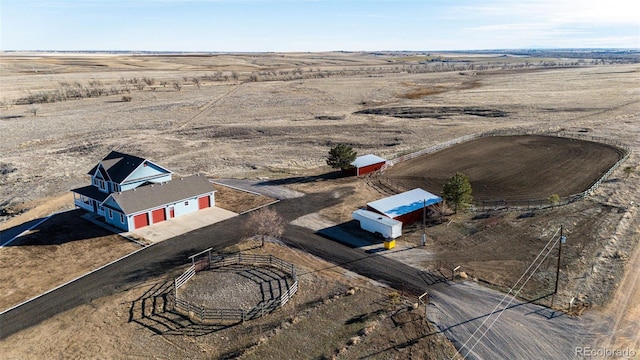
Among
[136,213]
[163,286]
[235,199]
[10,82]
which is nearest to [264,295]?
[163,286]

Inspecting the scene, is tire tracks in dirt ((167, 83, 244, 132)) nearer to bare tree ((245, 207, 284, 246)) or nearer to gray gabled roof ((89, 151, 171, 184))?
gray gabled roof ((89, 151, 171, 184))

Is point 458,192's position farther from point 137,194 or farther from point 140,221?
point 137,194

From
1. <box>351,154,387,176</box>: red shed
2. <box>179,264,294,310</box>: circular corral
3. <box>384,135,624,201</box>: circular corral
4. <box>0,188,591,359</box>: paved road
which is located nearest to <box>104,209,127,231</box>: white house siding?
<box>0,188,591,359</box>: paved road

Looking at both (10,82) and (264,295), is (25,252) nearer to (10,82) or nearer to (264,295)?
(264,295)

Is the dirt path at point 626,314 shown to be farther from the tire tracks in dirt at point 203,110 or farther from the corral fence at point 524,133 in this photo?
the tire tracks in dirt at point 203,110

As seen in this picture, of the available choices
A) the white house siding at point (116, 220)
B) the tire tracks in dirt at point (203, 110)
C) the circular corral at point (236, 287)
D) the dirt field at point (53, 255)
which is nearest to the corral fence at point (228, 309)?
the circular corral at point (236, 287)

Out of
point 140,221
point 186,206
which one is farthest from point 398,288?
point 140,221
